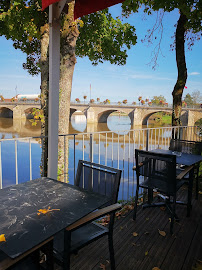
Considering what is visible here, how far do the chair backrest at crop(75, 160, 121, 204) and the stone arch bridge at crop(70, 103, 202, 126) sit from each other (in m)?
32.8

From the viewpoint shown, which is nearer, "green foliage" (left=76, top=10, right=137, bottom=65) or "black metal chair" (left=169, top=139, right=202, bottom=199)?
"black metal chair" (left=169, top=139, right=202, bottom=199)

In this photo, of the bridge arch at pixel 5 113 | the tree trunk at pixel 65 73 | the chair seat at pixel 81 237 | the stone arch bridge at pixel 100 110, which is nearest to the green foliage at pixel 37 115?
the tree trunk at pixel 65 73

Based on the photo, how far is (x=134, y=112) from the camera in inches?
1469

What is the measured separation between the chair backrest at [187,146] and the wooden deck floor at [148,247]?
3.73 feet

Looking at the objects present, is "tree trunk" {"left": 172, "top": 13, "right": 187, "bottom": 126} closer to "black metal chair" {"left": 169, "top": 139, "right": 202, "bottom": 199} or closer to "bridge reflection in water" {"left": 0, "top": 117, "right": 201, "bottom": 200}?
"bridge reflection in water" {"left": 0, "top": 117, "right": 201, "bottom": 200}

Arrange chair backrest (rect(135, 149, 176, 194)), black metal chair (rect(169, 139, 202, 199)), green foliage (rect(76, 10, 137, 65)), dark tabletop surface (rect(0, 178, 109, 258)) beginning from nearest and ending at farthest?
dark tabletop surface (rect(0, 178, 109, 258))
chair backrest (rect(135, 149, 176, 194))
black metal chair (rect(169, 139, 202, 199))
green foliage (rect(76, 10, 137, 65))

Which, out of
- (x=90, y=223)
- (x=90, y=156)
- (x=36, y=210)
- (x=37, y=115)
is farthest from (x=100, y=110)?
(x=36, y=210)

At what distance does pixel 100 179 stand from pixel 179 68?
Answer: 14.1 feet

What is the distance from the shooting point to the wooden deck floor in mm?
1940

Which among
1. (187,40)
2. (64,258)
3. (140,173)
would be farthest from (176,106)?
(64,258)

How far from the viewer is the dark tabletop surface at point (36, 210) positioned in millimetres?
1049

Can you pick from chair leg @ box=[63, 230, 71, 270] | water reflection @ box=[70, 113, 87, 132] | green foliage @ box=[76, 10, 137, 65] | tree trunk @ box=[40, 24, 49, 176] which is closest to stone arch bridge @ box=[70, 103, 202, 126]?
water reflection @ box=[70, 113, 87, 132]

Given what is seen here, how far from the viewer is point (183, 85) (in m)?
5.18

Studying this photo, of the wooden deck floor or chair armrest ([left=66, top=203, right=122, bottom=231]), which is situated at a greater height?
chair armrest ([left=66, top=203, right=122, bottom=231])
